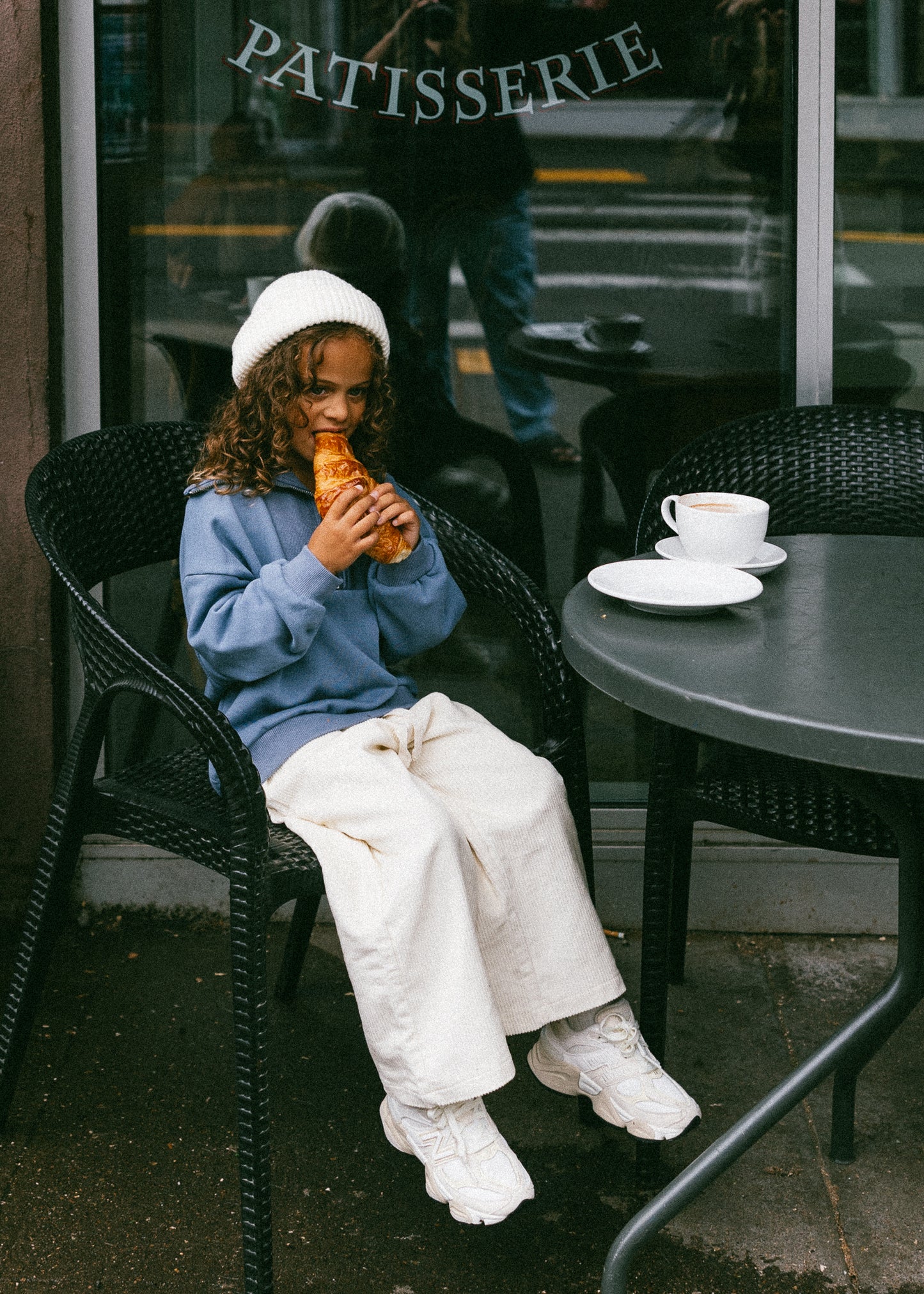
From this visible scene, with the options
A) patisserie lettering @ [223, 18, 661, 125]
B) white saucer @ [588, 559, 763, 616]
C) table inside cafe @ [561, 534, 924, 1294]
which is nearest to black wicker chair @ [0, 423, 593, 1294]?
white saucer @ [588, 559, 763, 616]

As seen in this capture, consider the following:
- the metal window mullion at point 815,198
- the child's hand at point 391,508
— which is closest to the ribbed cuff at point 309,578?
the child's hand at point 391,508

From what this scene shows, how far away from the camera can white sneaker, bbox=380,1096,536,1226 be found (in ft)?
Answer: 6.09

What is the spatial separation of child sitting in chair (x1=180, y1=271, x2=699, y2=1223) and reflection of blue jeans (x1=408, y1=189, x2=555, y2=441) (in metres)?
0.62

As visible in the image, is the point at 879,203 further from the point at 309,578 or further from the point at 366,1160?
the point at 366,1160

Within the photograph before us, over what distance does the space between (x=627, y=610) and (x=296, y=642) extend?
1.64 feet

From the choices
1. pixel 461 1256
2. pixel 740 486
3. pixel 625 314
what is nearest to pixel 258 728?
pixel 461 1256

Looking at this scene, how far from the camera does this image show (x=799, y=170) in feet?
9.43

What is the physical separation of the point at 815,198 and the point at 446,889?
5.68 feet

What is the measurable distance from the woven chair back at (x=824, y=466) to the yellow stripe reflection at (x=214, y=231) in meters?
0.98

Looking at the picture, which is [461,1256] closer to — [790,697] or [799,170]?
[790,697]

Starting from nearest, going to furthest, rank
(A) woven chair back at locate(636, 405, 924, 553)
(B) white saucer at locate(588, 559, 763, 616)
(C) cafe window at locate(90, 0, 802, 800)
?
1. (B) white saucer at locate(588, 559, 763, 616)
2. (A) woven chair back at locate(636, 405, 924, 553)
3. (C) cafe window at locate(90, 0, 802, 800)

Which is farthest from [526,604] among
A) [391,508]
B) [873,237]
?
[873,237]

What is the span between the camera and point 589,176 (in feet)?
9.44

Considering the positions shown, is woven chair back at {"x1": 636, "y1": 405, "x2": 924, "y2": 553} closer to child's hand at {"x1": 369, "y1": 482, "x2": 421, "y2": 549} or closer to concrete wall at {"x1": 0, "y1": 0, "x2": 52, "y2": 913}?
child's hand at {"x1": 369, "y1": 482, "x2": 421, "y2": 549}
